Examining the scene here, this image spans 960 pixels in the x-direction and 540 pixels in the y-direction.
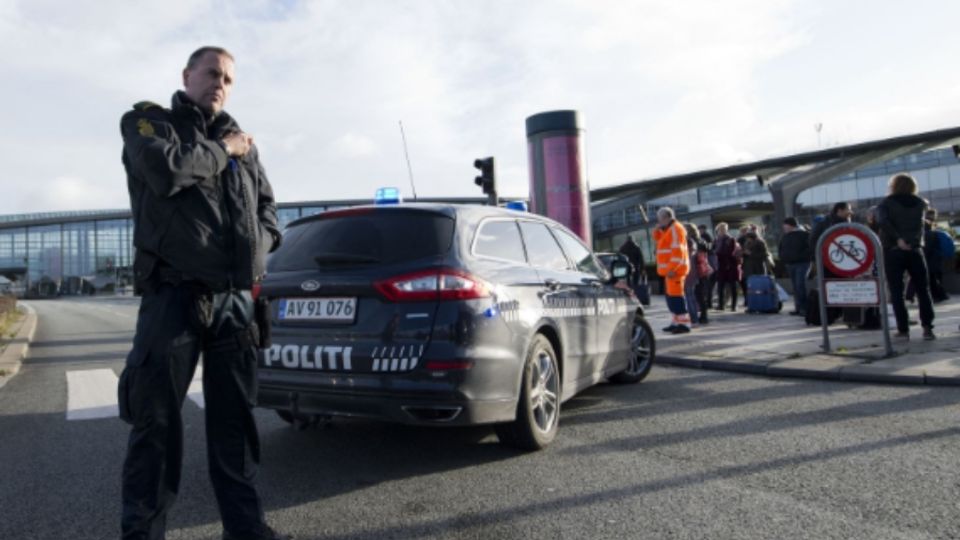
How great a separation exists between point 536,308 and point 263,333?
6.24 ft

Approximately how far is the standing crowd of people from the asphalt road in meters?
2.69

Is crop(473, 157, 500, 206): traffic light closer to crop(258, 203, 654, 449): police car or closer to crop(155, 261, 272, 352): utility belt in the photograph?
crop(258, 203, 654, 449): police car

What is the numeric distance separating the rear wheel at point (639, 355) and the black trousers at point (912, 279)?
3.21 meters

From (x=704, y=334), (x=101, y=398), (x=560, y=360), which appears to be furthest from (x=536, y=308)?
(x=704, y=334)

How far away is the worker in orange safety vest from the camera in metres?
9.47

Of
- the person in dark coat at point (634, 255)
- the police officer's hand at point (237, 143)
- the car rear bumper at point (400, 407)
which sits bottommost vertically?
the car rear bumper at point (400, 407)

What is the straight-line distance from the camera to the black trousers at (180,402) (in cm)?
233

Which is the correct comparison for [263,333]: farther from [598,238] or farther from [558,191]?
[598,238]

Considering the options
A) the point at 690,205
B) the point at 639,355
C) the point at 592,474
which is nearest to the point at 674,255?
the point at 639,355

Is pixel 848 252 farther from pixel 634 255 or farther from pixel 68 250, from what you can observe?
pixel 68 250

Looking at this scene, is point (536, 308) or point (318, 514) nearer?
point (318, 514)

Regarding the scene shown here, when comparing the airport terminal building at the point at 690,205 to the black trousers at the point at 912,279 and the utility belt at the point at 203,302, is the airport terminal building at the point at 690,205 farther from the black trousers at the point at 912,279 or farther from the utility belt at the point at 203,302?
the black trousers at the point at 912,279

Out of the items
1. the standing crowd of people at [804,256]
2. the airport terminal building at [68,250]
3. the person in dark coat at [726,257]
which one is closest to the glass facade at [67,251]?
the airport terminal building at [68,250]

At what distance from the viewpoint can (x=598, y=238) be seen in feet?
88.1
